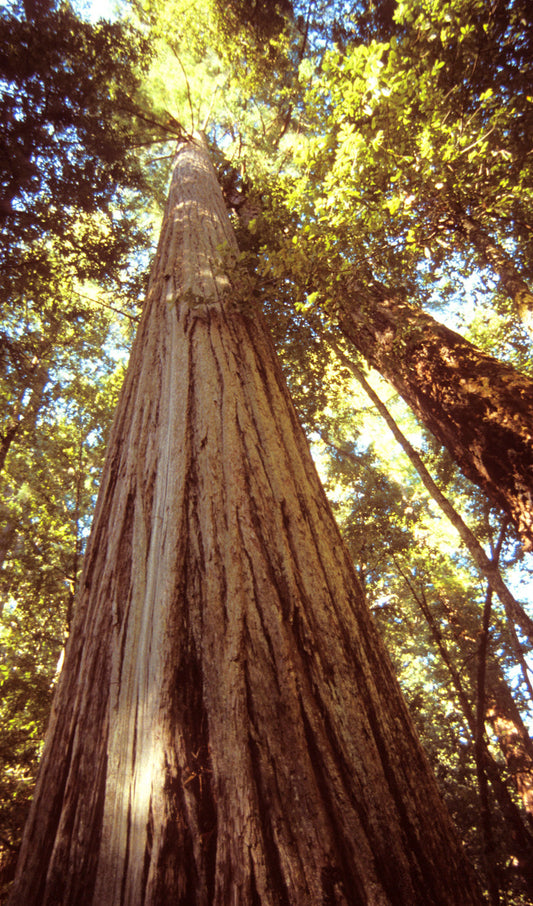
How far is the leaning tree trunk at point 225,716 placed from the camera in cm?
76

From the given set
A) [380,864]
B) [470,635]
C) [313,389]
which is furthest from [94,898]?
[470,635]

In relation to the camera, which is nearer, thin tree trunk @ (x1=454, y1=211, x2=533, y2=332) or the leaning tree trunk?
the leaning tree trunk

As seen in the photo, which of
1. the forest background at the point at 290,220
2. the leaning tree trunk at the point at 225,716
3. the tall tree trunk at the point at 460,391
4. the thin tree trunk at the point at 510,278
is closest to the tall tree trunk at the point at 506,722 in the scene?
the forest background at the point at 290,220

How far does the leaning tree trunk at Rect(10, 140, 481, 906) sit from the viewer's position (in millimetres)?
765

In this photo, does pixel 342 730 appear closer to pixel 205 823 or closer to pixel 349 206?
pixel 205 823

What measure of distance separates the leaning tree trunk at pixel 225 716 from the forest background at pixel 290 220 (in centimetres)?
143

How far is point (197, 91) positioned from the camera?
8578mm

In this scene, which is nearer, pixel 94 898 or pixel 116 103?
pixel 94 898

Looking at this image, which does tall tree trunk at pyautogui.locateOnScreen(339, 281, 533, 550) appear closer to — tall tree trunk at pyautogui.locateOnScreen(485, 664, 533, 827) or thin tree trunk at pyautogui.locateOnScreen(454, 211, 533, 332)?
thin tree trunk at pyautogui.locateOnScreen(454, 211, 533, 332)

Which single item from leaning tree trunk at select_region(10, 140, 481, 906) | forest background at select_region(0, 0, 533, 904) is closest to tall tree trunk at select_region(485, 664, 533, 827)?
forest background at select_region(0, 0, 533, 904)

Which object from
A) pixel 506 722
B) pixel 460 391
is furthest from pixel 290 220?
pixel 506 722

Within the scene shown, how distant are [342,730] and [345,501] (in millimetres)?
10771

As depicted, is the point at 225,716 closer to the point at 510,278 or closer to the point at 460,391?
the point at 460,391

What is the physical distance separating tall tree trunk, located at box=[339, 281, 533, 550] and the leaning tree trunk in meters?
2.01
